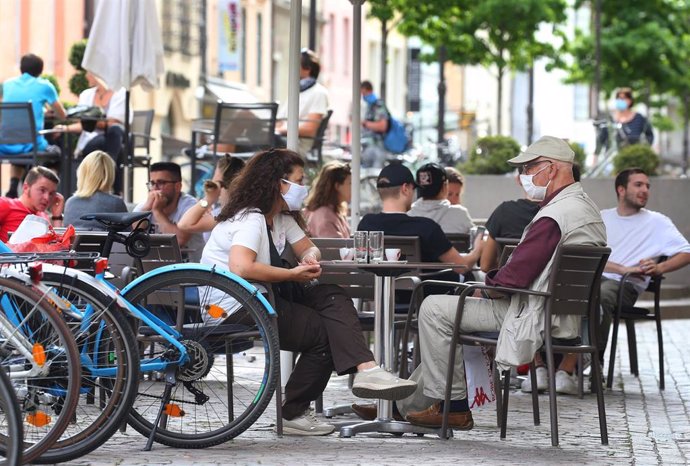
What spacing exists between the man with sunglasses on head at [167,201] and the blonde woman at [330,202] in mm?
1091

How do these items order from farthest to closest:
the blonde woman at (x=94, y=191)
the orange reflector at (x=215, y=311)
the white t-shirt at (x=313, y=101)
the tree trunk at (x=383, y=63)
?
the tree trunk at (x=383, y=63)
the white t-shirt at (x=313, y=101)
the blonde woman at (x=94, y=191)
the orange reflector at (x=215, y=311)

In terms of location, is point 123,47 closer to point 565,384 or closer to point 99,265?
point 565,384

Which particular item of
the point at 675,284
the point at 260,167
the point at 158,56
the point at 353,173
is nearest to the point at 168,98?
the point at 675,284

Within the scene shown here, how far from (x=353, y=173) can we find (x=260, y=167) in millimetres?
3868

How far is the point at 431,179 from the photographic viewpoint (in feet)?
40.0

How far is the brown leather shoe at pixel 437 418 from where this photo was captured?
885 cm

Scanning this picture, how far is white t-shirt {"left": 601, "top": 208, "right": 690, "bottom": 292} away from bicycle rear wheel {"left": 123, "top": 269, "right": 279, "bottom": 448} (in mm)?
4679

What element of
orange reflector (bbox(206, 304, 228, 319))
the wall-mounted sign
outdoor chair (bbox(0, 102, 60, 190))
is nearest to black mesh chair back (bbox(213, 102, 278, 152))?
outdoor chair (bbox(0, 102, 60, 190))

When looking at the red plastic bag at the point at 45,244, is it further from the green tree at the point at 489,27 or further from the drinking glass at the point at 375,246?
the green tree at the point at 489,27

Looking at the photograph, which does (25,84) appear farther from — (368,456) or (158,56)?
(368,456)

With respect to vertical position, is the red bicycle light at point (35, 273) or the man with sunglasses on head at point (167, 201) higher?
the man with sunglasses on head at point (167, 201)

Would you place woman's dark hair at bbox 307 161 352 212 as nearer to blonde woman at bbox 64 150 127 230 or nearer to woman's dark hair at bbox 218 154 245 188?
woman's dark hair at bbox 218 154 245 188

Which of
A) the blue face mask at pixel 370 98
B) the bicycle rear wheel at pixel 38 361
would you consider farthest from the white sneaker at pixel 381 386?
the blue face mask at pixel 370 98

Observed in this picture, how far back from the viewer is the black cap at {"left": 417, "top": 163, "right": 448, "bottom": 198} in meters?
12.2
